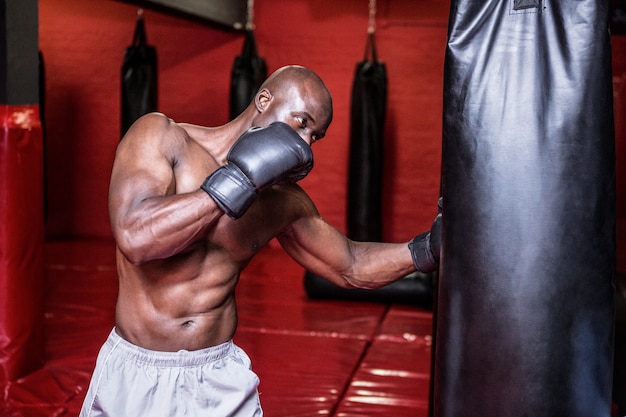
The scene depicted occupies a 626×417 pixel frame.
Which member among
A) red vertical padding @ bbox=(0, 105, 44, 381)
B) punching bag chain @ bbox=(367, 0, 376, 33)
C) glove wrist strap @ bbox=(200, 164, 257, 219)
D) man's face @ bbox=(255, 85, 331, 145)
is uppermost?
punching bag chain @ bbox=(367, 0, 376, 33)

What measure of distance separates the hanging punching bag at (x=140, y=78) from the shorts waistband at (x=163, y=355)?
451cm

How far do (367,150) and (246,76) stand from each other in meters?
1.32

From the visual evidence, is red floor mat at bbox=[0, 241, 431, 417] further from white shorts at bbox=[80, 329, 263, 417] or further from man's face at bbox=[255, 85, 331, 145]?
man's face at bbox=[255, 85, 331, 145]

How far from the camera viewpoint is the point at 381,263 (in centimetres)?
254

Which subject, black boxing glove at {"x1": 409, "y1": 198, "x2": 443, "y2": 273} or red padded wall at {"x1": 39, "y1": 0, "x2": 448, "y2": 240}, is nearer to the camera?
black boxing glove at {"x1": 409, "y1": 198, "x2": 443, "y2": 273}

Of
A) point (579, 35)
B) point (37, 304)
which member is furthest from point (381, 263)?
point (37, 304)

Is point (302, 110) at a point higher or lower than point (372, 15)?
lower

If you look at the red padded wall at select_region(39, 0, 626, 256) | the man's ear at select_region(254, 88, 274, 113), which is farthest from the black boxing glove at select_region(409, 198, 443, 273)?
the red padded wall at select_region(39, 0, 626, 256)

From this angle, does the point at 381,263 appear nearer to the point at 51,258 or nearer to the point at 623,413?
the point at 623,413

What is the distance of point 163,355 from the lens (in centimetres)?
213

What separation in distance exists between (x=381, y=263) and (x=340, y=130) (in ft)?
16.4

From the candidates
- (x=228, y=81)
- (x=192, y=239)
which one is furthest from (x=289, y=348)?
(x=228, y=81)

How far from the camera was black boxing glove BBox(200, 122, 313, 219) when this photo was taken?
1.84 m

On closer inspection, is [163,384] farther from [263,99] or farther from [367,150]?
[367,150]
